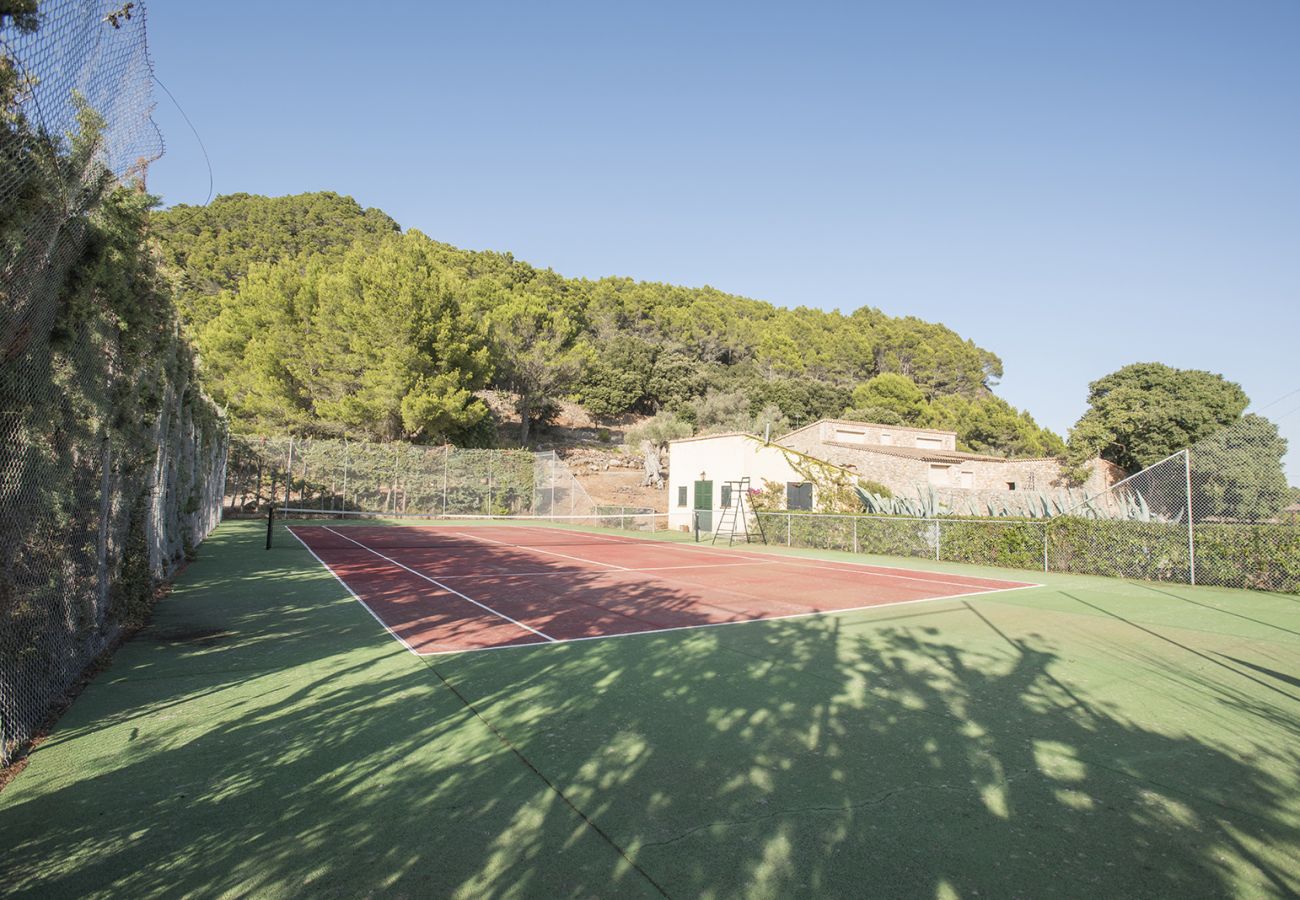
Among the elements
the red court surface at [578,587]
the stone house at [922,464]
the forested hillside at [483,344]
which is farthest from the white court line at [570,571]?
the stone house at [922,464]

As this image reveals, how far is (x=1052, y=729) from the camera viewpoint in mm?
4352

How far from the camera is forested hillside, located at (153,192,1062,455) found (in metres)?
32.9

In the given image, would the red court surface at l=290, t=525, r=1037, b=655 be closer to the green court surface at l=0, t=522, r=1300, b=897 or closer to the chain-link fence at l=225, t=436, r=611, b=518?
the green court surface at l=0, t=522, r=1300, b=897

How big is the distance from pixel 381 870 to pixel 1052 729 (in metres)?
4.05

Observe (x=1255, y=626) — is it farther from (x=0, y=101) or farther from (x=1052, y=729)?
(x=0, y=101)

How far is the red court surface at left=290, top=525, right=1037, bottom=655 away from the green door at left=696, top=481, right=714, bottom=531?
20.4 feet

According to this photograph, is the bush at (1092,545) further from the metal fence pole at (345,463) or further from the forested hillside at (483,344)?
the metal fence pole at (345,463)

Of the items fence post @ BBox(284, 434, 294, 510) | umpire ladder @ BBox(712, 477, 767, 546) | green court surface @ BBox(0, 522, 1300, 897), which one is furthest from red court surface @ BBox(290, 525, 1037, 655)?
fence post @ BBox(284, 434, 294, 510)

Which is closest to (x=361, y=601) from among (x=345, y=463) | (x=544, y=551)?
(x=544, y=551)

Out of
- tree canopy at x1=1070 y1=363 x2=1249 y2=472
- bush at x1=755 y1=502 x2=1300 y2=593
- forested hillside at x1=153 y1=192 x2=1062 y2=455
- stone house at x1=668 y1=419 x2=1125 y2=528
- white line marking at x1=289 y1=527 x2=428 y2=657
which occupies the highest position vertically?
forested hillside at x1=153 y1=192 x2=1062 y2=455

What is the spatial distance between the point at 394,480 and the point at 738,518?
630 inches

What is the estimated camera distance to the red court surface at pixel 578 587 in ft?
24.9

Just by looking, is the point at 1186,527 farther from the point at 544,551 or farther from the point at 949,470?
the point at 949,470

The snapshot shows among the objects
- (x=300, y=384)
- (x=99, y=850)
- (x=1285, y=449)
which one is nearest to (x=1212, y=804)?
(x=99, y=850)
